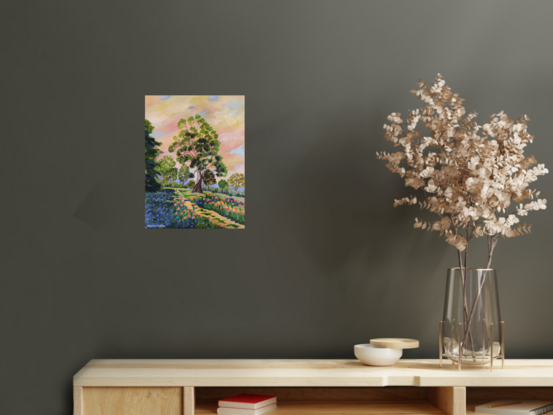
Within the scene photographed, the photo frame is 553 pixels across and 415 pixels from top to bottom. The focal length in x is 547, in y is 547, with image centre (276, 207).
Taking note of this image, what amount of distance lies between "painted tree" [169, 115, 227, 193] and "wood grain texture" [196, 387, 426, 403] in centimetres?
101

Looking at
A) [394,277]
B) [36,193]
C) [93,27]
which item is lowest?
[394,277]

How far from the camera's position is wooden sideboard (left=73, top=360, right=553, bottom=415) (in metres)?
2.10

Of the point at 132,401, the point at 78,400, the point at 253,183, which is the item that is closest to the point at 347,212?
the point at 253,183

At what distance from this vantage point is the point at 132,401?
6.96ft

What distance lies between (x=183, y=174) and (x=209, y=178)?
13 centimetres

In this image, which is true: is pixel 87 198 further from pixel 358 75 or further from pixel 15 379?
pixel 358 75

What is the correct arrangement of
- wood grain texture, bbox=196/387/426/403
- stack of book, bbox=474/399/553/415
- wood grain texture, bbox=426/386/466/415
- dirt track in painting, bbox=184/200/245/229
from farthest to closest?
dirt track in painting, bbox=184/200/245/229
wood grain texture, bbox=196/387/426/403
stack of book, bbox=474/399/553/415
wood grain texture, bbox=426/386/466/415

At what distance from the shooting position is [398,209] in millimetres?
2613

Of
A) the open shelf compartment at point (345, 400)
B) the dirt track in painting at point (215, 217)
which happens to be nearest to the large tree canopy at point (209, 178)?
the dirt track in painting at point (215, 217)

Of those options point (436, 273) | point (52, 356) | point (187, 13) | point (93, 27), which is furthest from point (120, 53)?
point (436, 273)

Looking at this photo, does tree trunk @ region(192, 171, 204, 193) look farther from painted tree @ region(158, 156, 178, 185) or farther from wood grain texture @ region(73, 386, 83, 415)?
wood grain texture @ region(73, 386, 83, 415)

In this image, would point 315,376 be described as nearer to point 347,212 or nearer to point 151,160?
point 347,212

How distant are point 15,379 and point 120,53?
160 cm

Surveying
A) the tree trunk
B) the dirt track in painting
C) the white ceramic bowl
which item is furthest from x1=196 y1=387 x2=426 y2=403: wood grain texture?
the tree trunk
